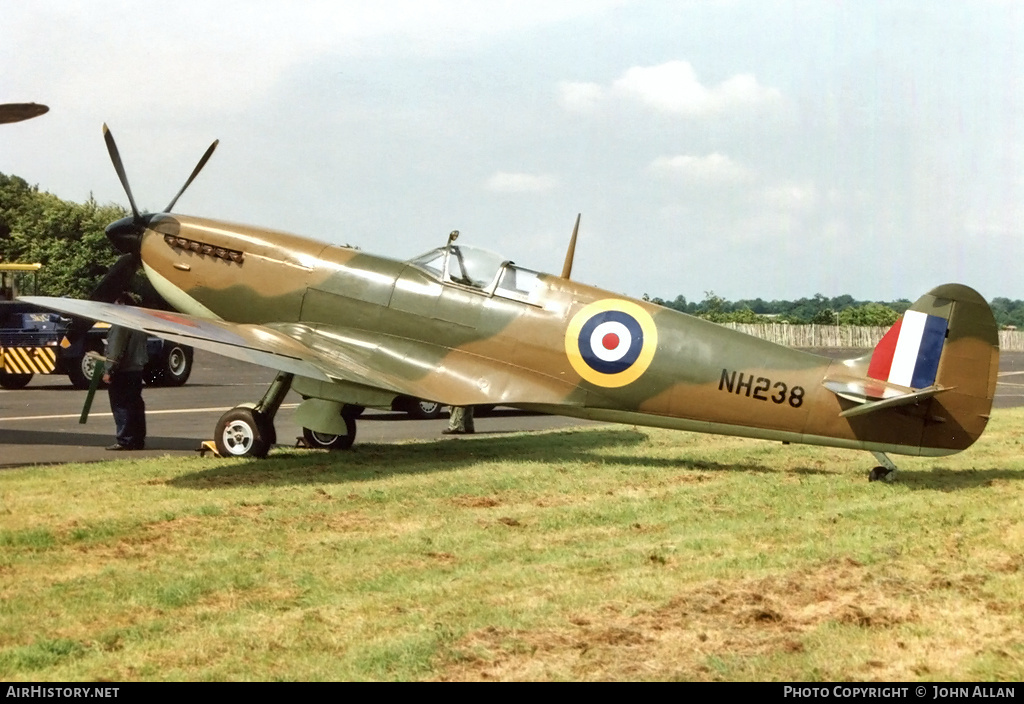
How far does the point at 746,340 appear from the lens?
32.0 ft

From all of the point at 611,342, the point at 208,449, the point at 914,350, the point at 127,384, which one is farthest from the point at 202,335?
the point at 914,350

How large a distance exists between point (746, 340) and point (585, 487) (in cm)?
224

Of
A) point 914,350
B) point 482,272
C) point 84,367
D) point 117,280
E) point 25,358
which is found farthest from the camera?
point 84,367

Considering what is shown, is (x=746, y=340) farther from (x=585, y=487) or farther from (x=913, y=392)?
(x=585, y=487)

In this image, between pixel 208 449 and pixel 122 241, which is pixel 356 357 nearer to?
pixel 208 449

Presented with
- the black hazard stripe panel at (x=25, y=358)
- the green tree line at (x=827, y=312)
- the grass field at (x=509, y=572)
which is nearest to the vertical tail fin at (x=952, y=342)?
the grass field at (x=509, y=572)

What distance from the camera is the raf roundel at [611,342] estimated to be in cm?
997

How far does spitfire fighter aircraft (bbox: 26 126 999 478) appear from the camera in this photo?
8836 millimetres

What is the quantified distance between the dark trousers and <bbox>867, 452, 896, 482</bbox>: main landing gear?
→ 26.0 ft

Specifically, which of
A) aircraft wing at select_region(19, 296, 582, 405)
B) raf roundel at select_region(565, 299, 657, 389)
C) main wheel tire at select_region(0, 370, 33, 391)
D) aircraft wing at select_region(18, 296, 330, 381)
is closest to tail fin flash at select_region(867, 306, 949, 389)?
raf roundel at select_region(565, 299, 657, 389)

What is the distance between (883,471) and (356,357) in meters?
5.36

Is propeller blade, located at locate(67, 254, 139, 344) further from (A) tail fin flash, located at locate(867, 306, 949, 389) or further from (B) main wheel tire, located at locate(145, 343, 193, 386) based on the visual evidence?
(B) main wheel tire, located at locate(145, 343, 193, 386)

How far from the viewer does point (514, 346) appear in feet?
34.2

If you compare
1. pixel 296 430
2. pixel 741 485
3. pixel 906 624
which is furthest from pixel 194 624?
pixel 296 430
